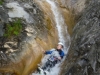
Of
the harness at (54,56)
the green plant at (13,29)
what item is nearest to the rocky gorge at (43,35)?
the green plant at (13,29)

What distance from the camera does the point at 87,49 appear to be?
7832mm

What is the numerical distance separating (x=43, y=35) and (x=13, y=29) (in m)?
1.44

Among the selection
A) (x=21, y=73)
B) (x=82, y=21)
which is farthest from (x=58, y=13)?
(x=21, y=73)

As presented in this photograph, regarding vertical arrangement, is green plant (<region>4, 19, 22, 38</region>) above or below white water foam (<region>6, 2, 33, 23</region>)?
below

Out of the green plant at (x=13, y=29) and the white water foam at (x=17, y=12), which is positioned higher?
the white water foam at (x=17, y=12)

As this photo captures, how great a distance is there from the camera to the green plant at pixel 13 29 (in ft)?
30.9

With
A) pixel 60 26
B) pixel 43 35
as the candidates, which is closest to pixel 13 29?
pixel 43 35

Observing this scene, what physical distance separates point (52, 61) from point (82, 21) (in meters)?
2.14

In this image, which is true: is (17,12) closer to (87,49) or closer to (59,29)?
(59,29)

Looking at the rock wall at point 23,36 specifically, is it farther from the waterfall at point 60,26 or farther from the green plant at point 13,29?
the waterfall at point 60,26

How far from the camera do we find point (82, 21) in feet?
32.2

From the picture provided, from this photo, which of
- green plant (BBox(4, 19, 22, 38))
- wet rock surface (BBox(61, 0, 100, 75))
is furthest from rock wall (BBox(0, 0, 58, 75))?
wet rock surface (BBox(61, 0, 100, 75))

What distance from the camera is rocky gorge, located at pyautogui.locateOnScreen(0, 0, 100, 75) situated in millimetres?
7852

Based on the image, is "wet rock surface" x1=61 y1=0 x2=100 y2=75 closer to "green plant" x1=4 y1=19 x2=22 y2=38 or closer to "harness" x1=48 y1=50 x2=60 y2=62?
"harness" x1=48 y1=50 x2=60 y2=62
